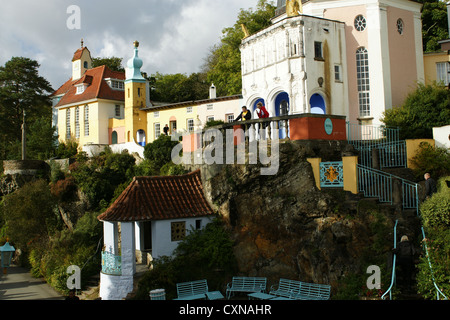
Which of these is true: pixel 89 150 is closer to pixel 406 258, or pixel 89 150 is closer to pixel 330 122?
pixel 330 122

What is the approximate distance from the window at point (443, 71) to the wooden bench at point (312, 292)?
17.5 metres

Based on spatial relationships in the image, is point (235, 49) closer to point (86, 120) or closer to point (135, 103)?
point (135, 103)

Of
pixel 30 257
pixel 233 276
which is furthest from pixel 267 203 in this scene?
pixel 30 257

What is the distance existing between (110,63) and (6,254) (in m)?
32.1

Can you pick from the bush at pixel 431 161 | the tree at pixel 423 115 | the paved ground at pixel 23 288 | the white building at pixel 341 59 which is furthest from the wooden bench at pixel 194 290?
the tree at pixel 423 115

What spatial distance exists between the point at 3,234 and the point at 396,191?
1150 inches

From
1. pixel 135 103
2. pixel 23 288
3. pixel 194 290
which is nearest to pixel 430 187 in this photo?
pixel 194 290

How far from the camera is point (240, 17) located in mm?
39625

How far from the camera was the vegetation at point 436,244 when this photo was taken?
1112 centimetres

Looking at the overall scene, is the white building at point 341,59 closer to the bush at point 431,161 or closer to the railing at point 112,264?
the bush at point 431,161

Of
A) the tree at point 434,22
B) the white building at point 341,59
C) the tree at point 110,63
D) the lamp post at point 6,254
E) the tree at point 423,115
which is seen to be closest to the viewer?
the tree at point 423,115

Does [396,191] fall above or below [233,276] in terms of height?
above

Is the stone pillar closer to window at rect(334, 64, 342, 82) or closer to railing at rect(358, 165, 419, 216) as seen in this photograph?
railing at rect(358, 165, 419, 216)

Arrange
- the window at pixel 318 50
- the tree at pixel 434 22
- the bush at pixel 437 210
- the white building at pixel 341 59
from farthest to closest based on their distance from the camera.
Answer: the tree at pixel 434 22 → the window at pixel 318 50 → the white building at pixel 341 59 → the bush at pixel 437 210
